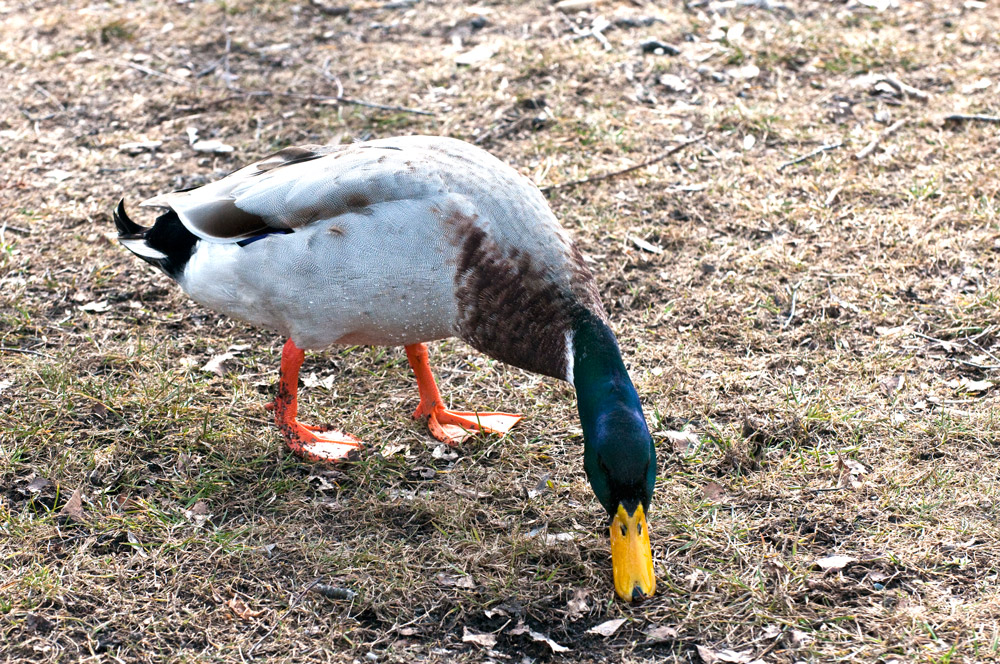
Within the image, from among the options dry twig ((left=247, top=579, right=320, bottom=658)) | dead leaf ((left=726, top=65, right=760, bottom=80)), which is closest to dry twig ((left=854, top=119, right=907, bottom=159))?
dead leaf ((left=726, top=65, right=760, bottom=80))

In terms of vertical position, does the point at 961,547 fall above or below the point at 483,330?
below

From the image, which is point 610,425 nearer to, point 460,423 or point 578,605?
point 578,605

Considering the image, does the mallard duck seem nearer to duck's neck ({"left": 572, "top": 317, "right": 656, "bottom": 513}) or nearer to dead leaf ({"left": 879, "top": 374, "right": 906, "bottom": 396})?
duck's neck ({"left": 572, "top": 317, "right": 656, "bottom": 513})

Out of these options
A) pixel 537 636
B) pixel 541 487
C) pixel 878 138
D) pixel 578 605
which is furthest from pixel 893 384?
pixel 878 138

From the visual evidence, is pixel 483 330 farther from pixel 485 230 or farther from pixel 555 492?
pixel 555 492

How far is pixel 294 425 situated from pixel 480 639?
125 centimetres

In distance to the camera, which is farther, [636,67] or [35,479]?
[636,67]

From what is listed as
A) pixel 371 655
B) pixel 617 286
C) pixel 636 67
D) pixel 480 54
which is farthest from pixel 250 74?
pixel 371 655

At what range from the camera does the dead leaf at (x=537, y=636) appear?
9.98ft

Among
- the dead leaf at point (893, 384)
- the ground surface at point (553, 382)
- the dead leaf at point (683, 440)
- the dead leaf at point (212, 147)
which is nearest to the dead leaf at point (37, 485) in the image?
the ground surface at point (553, 382)

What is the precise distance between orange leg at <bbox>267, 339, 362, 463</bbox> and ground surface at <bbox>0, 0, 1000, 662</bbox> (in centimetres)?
8

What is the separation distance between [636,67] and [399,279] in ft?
12.6

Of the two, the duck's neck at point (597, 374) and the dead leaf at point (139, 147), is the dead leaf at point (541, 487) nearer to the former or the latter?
the duck's neck at point (597, 374)

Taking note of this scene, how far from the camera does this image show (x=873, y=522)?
11.4ft
